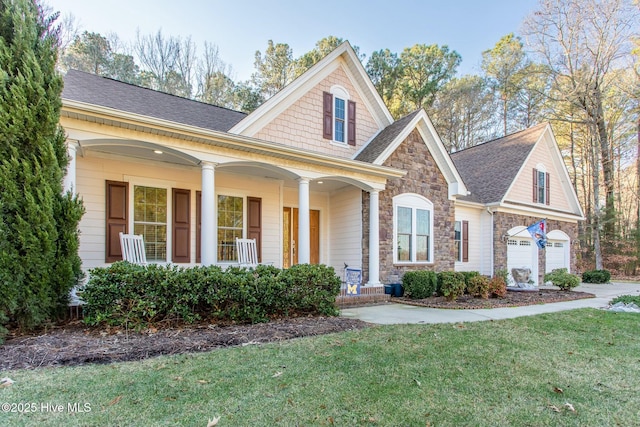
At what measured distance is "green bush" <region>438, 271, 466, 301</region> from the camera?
26.9ft

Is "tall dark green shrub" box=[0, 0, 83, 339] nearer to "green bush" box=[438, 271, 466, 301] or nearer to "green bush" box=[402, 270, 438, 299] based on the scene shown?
A: "green bush" box=[402, 270, 438, 299]

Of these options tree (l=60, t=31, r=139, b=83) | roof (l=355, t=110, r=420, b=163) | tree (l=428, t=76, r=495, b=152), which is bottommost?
roof (l=355, t=110, r=420, b=163)

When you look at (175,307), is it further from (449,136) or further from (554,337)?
(449,136)

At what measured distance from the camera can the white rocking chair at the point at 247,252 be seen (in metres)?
7.97

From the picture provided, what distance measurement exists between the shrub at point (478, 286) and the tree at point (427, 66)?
15259mm

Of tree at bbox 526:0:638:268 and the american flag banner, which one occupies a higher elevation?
tree at bbox 526:0:638:268

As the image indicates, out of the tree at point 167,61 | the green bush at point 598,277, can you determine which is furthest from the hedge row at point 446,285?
the tree at point 167,61

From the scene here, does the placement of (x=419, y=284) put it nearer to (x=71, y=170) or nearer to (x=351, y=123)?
(x=351, y=123)

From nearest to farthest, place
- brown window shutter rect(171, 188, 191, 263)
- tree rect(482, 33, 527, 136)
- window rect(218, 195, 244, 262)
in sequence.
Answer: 1. brown window shutter rect(171, 188, 191, 263)
2. window rect(218, 195, 244, 262)
3. tree rect(482, 33, 527, 136)

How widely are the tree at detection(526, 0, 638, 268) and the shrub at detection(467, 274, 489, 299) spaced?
13.1m

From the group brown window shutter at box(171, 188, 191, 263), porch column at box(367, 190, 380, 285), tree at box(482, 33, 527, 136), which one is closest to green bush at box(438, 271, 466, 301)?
porch column at box(367, 190, 380, 285)

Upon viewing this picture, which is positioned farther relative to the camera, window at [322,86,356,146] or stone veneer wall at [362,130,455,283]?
window at [322,86,356,146]

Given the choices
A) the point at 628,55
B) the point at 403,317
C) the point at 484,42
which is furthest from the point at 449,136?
the point at 403,317

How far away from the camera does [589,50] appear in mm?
17078
